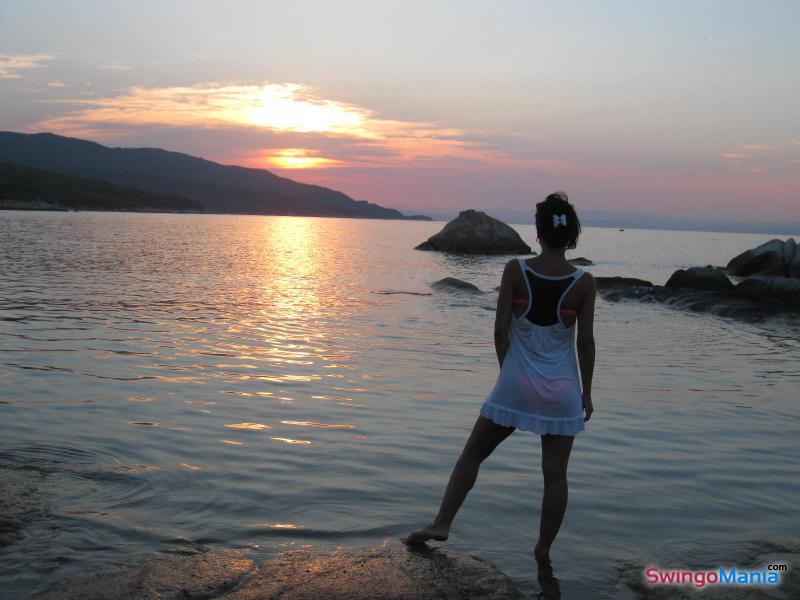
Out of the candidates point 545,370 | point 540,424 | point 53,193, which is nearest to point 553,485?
point 540,424

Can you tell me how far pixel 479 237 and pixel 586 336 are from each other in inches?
2237

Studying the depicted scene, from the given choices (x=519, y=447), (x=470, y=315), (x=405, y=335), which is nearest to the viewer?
(x=519, y=447)

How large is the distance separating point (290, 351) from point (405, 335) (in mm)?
3405

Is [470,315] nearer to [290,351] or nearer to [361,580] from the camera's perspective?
[290,351]

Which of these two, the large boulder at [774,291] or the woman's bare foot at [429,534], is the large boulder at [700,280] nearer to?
the large boulder at [774,291]

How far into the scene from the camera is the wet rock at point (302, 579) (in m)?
4.12

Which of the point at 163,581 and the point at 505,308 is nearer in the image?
the point at 163,581

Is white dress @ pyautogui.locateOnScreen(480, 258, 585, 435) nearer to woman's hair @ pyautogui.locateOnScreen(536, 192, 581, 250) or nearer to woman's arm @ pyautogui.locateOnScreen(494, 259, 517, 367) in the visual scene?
woman's arm @ pyautogui.locateOnScreen(494, 259, 517, 367)

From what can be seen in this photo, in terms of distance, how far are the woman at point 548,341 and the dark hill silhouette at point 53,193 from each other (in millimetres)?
160296

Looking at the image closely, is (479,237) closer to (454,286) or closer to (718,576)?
(454,286)

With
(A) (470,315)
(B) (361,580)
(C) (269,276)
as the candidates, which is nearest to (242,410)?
(B) (361,580)

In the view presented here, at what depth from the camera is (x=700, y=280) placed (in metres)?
27.5

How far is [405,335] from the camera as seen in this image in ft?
53.1

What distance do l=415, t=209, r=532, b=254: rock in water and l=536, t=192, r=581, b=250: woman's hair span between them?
185 feet
